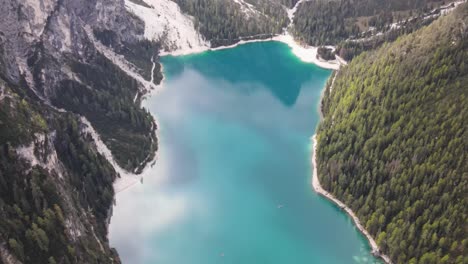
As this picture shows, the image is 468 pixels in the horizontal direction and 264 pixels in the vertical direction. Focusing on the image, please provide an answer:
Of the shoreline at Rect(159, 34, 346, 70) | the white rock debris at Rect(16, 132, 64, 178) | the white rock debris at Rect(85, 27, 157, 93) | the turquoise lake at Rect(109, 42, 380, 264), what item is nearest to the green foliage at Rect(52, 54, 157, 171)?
the turquoise lake at Rect(109, 42, 380, 264)

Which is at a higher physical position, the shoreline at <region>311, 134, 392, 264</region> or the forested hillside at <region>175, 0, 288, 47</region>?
the forested hillside at <region>175, 0, 288, 47</region>

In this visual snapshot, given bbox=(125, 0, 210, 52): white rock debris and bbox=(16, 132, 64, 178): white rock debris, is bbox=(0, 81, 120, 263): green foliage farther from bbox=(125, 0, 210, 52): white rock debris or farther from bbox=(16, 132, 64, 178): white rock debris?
bbox=(125, 0, 210, 52): white rock debris

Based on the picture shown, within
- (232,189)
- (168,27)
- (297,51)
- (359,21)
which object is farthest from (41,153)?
(359,21)

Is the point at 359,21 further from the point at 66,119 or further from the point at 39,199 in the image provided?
the point at 39,199

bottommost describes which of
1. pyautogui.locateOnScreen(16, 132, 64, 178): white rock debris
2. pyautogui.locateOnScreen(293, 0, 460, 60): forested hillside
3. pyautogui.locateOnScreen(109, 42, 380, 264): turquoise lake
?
pyautogui.locateOnScreen(109, 42, 380, 264): turquoise lake

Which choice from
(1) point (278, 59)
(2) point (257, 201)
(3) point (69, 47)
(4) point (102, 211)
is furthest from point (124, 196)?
(1) point (278, 59)

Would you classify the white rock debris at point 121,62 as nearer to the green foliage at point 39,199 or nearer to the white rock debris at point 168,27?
the white rock debris at point 168,27

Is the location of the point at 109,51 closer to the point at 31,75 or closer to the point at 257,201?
the point at 31,75

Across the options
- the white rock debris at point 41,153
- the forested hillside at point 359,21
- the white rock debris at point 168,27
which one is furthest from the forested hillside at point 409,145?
the white rock debris at point 168,27
